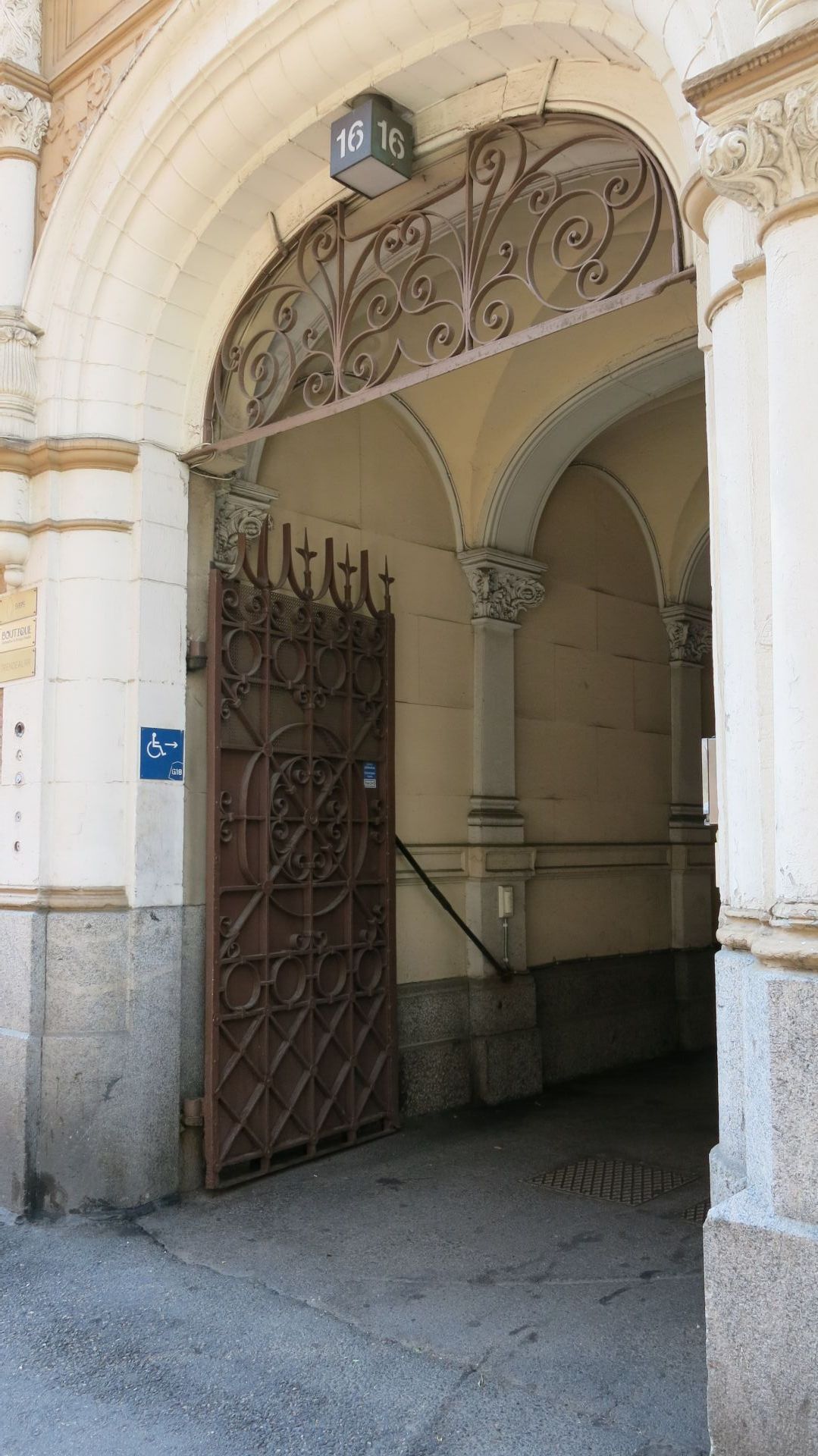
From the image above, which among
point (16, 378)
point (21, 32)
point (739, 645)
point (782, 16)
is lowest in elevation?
point (739, 645)

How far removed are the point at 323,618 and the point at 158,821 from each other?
1550 mm

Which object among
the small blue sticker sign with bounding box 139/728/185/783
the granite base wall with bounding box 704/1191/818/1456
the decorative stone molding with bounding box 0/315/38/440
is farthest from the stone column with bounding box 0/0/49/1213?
the granite base wall with bounding box 704/1191/818/1456

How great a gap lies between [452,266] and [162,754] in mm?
2605

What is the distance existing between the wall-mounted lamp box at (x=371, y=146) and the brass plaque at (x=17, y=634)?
2.53m

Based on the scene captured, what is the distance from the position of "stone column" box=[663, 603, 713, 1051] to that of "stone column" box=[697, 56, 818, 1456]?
6.61 metres

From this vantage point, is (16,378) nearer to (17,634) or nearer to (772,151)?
(17,634)

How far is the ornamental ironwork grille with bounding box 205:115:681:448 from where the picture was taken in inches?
168

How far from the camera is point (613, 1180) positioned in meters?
5.88

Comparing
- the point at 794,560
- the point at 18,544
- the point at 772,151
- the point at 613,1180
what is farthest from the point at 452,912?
the point at 772,151

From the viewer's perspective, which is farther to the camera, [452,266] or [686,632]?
[686,632]

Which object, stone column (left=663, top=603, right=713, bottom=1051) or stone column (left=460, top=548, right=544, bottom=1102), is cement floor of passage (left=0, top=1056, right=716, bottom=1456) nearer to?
stone column (left=460, top=548, right=544, bottom=1102)

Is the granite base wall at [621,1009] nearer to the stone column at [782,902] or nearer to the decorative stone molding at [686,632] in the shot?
the decorative stone molding at [686,632]

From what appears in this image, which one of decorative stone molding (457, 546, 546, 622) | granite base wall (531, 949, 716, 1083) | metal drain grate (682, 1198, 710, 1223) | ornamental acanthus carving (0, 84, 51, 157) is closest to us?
metal drain grate (682, 1198, 710, 1223)

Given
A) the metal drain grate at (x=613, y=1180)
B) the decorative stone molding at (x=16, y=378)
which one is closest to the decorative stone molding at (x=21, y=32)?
the decorative stone molding at (x=16, y=378)
